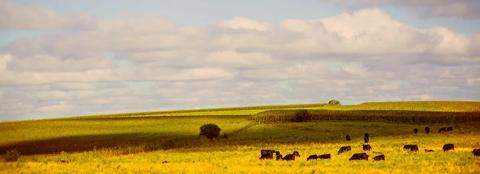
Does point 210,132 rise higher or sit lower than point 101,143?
higher

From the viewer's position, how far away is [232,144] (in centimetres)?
6456

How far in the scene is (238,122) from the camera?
94.9 m

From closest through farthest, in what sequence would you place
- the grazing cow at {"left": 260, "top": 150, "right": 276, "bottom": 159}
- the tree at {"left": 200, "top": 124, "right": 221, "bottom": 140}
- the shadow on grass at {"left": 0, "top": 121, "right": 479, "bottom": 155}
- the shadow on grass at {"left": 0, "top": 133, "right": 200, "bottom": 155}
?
the grazing cow at {"left": 260, "top": 150, "right": 276, "bottom": 159}
the shadow on grass at {"left": 0, "top": 121, "right": 479, "bottom": 155}
the shadow on grass at {"left": 0, "top": 133, "right": 200, "bottom": 155}
the tree at {"left": 200, "top": 124, "right": 221, "bottom": 140}

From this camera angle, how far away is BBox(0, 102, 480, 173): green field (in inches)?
1425

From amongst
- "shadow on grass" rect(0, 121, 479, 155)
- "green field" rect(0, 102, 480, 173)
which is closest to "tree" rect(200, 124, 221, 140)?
"shadow on grass" rect(0, 121, 479, 155)

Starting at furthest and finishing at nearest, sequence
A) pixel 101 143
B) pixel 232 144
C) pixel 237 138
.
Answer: pixel 101 143 → pixel 237 138 → pixel 232 144

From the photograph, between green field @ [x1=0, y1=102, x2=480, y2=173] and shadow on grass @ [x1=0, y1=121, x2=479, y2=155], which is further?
shadow on grass @ [x1=0, y1=121, x2=479, y2=155]

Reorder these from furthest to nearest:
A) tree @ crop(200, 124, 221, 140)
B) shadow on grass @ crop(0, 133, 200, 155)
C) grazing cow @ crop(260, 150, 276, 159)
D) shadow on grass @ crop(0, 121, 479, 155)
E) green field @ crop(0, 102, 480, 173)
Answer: tree @ crop(200, 124, 221, 140) → shadow on grass @ crop(0, 133, 200, 155) → shadow on grass @ crop(0, 121, 479, 155) → grazing cow @ crop(260, 150, 276, 159) → green field @ crop(0, 102, 480, 173)

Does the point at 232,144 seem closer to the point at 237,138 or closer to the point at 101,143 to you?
the point at 237,138

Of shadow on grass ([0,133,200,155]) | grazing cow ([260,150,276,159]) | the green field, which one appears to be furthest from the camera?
shadow on grass ([0,133,200,155])

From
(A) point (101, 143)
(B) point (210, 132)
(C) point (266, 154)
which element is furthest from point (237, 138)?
(C) point (266, 154)

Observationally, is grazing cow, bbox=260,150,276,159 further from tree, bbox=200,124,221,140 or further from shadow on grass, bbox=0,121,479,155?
tree, bbox=200,124,221,140

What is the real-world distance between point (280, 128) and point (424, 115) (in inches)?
893

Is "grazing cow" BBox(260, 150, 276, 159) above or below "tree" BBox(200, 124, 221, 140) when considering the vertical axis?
below
